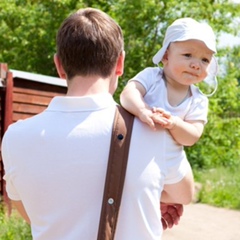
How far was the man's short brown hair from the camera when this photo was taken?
1819mm

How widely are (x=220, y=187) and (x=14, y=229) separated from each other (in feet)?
19.9

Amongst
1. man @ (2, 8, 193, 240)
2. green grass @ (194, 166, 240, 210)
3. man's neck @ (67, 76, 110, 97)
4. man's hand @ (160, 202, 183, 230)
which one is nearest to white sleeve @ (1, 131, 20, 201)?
Result: man @ (2, 8, 193, 240)

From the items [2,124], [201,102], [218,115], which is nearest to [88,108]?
[201,102]

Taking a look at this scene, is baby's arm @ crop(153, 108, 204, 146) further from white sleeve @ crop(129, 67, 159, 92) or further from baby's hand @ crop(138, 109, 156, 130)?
white sleeve @ crop(129, 67, 159, 92)

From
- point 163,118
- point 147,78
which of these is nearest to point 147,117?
point 163,118

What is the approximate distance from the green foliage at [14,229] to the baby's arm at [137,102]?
456 cm

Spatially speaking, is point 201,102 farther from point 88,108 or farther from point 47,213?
point 47,213

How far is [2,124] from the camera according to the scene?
8.70 meters

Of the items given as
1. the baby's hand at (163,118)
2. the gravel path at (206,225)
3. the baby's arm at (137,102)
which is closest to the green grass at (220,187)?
the gravel path at (206,225)

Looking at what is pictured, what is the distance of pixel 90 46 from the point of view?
182 cm

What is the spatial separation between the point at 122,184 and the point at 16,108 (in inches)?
287

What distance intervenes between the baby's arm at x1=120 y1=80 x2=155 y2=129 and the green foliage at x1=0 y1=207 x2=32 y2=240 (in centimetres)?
456

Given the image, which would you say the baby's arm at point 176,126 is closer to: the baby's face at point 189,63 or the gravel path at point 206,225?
the baby's face at point 189,63

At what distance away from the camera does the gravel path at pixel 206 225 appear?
27.2 ft
